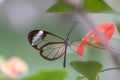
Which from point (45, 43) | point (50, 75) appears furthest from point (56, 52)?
point (50, 75)

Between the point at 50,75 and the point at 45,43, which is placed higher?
the point at 45,43

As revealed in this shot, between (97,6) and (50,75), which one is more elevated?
(97,6)

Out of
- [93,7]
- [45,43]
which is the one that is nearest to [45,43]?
[45,43]

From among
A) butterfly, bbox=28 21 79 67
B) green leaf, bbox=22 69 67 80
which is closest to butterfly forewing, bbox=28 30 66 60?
butterfly, bbox=28 21 79 67

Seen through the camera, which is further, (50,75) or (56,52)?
(56,52)

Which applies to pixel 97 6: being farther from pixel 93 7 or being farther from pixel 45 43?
pixel 45 43

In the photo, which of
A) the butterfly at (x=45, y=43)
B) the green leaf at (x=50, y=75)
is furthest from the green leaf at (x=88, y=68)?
the green leaf at (x=50, y=75)

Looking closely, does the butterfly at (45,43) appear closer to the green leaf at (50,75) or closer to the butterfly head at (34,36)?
the butterfly head at (34,36)

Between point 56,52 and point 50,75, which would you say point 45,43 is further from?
point 50,75

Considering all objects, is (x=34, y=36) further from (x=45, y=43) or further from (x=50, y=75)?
(x=50, y=75)

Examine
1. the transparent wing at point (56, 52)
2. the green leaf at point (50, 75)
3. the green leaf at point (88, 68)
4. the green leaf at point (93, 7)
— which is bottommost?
the green leaf at point (50, 75)
